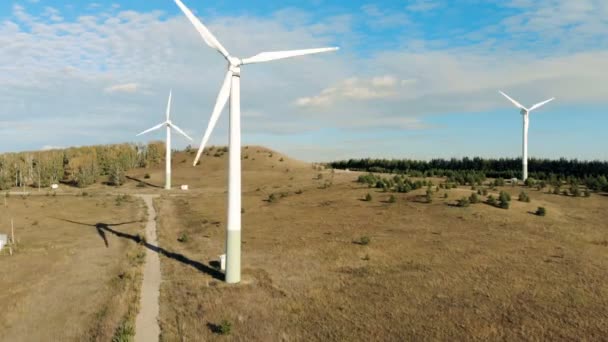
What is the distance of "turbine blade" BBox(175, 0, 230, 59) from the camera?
26.2 metres

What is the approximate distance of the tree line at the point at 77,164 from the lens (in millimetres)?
107581

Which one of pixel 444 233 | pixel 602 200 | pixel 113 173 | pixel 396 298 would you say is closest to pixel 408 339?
pixel 396 298

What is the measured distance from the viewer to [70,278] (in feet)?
90.4

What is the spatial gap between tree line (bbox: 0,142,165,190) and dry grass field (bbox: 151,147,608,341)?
7132 cm

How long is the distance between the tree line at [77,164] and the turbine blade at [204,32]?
81385mm

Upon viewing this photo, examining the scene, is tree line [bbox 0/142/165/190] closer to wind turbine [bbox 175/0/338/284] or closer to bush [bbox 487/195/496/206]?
bush [bbox 487/195/496/206]

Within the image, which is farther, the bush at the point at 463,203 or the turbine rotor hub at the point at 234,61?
the bush at the point at 463,203

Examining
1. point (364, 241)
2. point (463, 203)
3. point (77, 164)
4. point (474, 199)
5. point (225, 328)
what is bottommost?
point (225, 328)

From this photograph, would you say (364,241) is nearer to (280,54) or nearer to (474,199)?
(280,54)

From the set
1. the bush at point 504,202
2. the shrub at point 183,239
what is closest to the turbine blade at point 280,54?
the shrub at point 183,239

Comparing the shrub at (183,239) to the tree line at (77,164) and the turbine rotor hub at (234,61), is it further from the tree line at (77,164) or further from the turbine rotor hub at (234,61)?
the tree line at (77,164)

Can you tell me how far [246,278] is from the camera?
26266mm

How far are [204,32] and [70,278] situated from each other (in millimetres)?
15808

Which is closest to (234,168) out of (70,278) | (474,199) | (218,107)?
(218,107)
